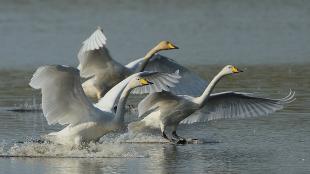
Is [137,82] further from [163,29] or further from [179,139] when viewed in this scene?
[163,29]

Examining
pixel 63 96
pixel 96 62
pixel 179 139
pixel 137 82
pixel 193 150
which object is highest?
pixel 96 62

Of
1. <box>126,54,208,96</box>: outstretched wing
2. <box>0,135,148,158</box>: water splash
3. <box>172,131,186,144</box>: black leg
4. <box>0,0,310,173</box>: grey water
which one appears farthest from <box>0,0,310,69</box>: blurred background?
<box>0,135,148,158</box>: water splash

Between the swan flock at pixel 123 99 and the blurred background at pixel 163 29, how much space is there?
20.4 ft

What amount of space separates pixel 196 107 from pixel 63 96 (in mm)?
2116

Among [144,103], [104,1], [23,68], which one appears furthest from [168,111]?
[104,1]

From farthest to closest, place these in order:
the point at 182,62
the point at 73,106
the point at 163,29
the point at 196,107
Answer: the point at 163,29
the point at 182,62
the point at 196,107
the point at 73,106

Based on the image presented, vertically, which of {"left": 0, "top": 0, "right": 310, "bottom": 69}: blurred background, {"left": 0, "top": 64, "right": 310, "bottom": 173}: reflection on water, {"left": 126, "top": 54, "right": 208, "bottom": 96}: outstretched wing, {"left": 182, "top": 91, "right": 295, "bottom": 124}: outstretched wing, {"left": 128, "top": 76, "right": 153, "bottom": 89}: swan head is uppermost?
{"left": 0, "top": 0, "right": 310, "bottom": 69}: blurred background

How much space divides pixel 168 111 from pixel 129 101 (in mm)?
3909

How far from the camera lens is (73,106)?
12.0m

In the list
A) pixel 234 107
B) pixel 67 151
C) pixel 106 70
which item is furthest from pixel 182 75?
pixel 67 151

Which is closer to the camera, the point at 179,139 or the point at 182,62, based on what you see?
the point at 179,139

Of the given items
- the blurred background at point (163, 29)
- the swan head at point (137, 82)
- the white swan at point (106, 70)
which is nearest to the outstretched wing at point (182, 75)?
the white swan at point (106, 70)

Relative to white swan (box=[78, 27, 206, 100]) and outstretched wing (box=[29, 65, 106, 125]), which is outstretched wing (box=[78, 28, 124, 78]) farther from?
outstretched wing (box=[29, 65, 106, 125])

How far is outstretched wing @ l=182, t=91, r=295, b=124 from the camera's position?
1403 cm
